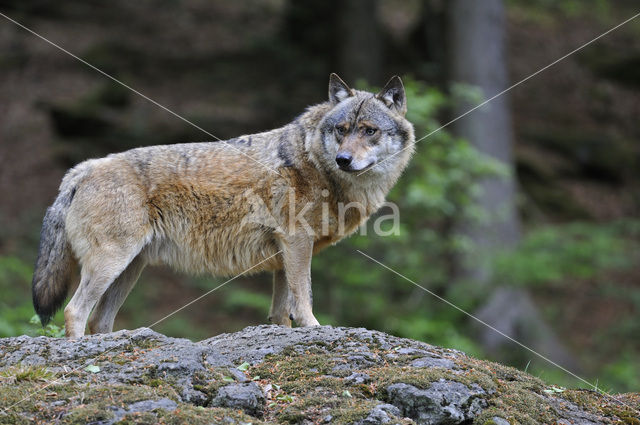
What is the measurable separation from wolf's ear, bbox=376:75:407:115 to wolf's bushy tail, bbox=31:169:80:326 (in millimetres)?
3315

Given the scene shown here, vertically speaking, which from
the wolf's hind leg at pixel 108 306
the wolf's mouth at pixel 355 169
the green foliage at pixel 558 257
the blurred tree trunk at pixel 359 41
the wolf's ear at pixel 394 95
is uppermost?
the blurred tree trunk at pixel 359 41

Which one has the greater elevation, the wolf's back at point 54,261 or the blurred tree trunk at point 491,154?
the blurred tree trunk at point 491,154

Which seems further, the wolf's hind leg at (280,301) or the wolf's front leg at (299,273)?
the wolf's hind leg at (280,301)

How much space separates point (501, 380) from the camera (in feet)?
18.1

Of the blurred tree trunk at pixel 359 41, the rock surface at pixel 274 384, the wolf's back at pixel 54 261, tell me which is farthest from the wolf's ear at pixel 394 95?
the blurred tree trunk at pixel 359 41

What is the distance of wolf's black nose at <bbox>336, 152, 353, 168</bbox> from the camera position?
22.0 feet

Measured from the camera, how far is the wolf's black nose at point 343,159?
6707 millimetres

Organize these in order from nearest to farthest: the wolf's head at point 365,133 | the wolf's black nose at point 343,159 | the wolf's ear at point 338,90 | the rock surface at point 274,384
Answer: the rock surface at point 274,384, the wolf's black nose at point 343,159, the wolf's head at point 365,133, the wolf's ear at point 338,90

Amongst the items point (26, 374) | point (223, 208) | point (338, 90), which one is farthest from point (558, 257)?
point (26, 374)

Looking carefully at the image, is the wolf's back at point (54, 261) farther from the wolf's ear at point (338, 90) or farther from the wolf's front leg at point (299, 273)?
the wolf's ear at point (338, 90)

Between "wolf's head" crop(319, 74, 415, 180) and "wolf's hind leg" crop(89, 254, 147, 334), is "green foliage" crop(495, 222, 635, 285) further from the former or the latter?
"wolf's hind leg" crop(89, 254, 147, 334)

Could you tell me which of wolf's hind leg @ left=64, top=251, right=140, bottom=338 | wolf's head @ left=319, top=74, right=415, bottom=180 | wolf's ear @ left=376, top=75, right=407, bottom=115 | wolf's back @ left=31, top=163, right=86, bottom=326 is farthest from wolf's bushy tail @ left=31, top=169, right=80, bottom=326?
wolf's ear @ left=376, top=75, right=407, bottom=115

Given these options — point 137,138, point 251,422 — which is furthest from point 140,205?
point 137,138

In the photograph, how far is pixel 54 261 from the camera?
6.95 metres
